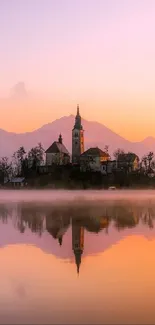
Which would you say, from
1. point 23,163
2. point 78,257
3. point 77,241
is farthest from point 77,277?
point 23,163

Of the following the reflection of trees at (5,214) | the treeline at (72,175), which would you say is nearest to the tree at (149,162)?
the treeline at (72,175)

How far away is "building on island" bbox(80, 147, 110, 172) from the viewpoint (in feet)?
578

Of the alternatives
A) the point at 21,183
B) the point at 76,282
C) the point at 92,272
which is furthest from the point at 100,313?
the point at 21,183

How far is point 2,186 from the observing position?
170875mm

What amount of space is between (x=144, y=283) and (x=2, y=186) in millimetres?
157397

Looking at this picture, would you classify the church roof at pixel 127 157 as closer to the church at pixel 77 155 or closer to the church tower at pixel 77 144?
the church at pixel 77 155

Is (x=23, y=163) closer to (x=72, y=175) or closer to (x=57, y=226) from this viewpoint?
(x=72, y=175)

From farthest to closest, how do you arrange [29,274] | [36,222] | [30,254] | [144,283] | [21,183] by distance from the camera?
[21,183] → [36,222] → [30,254] → [29,274] → [144,283]

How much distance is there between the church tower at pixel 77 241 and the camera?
21.4 meters

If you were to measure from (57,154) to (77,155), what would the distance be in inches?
334

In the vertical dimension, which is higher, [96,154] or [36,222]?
[96,154]

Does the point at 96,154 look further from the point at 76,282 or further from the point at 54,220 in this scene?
the point at 76,282

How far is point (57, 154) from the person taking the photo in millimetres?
187625

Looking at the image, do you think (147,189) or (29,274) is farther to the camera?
(147,189)
